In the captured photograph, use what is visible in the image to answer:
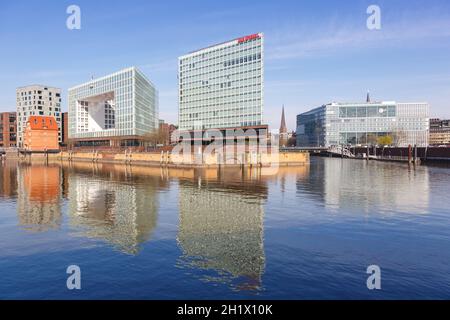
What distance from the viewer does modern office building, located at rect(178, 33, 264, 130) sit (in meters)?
128

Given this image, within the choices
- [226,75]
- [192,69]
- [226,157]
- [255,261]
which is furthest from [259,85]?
[255,261]

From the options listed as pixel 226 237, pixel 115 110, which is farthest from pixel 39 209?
pixel 115 110

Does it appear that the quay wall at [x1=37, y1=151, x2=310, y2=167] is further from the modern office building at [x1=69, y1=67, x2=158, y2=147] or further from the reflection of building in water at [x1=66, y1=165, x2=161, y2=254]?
the reflection of building in water at [x1=66, y1=165, x2=161, y2=254]

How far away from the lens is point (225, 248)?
1925cm

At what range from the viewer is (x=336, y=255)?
1830 centimetres

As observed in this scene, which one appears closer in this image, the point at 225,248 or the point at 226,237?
the point at 225,248

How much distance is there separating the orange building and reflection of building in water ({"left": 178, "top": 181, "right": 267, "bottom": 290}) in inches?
5796

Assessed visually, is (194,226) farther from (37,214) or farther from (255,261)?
(37,214)

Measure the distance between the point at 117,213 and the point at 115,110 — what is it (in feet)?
426

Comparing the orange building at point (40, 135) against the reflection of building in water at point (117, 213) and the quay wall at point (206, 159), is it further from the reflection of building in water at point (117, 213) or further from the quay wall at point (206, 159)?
the reflection of building in water at point (117, 213)

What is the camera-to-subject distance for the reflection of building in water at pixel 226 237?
52.3ft

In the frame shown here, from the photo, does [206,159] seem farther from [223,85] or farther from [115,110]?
[115,110]

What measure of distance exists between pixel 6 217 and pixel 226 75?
379 feet

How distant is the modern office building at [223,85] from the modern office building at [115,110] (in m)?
18.6
